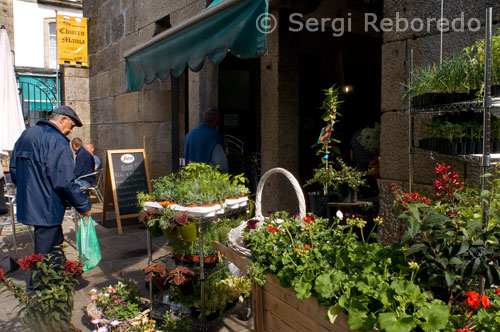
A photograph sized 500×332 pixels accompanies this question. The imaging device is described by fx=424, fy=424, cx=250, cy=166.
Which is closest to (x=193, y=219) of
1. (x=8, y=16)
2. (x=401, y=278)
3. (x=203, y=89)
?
(x=401, y=278)

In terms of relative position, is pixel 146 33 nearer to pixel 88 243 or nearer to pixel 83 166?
pixel 83 166

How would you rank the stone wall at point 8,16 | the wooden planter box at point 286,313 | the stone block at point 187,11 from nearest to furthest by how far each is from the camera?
the wooden planter box at point 286,313 < the stone block at point 187,11 < the stone wall at point 8,16

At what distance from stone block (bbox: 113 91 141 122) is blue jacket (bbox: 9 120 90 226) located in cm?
442

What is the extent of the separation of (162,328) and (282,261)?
73.1 inches

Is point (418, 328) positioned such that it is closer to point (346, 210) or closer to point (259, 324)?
point (259, 324)

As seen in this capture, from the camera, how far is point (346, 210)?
4.48 meters

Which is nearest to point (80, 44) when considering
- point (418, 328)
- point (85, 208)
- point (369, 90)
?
point (369, 90)

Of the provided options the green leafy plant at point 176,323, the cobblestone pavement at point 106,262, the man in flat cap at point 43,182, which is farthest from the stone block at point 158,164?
the green leafy plant at point 176,323

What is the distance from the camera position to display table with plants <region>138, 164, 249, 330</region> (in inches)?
124

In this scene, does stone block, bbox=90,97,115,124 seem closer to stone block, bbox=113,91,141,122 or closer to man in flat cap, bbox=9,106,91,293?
stone block, bbox=113,91,141,122

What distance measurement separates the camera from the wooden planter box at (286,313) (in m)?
1.71

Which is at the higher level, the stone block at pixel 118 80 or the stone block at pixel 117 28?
the stone block at pixel 117 28

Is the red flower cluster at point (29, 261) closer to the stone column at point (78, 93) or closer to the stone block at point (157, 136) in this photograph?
the stone block at point (157, 136)

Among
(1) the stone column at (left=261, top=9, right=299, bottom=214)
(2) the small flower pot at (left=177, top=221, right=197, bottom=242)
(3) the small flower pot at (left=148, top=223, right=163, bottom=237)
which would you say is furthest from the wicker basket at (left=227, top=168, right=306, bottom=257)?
(1) the stone column at (left=261, top=9, right=299, bottom=214)
